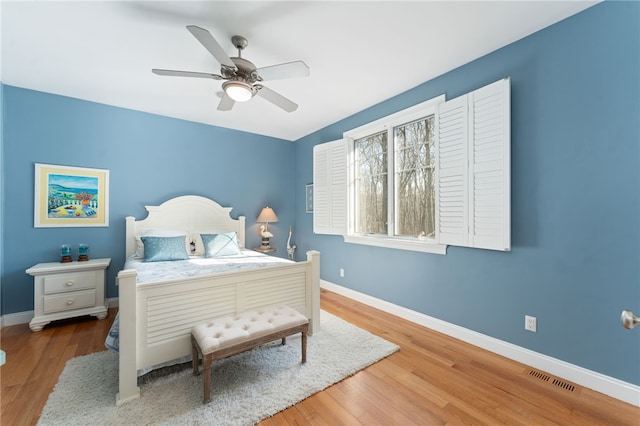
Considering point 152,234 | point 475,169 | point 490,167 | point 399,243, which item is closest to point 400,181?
point 399,243

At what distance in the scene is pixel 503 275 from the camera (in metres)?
2.32

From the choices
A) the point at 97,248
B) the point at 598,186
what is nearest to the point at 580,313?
the point at 598,186

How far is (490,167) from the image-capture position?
231 centimetres

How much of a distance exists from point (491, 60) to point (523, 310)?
2215mm

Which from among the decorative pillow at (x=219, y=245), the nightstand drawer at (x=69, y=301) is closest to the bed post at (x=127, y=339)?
the decorative pillow at (x=219, y=245)

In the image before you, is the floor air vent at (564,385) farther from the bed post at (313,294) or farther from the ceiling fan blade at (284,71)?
the ceiling fan blade at (284,71)

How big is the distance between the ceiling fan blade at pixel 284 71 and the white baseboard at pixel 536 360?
271 centimetres

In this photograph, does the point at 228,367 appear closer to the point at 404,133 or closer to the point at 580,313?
the point at 580,313

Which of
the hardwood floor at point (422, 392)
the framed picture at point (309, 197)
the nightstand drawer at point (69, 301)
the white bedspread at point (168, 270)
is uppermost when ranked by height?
the framed picture at point (309, 197)

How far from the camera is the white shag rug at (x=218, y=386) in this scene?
1606 mm

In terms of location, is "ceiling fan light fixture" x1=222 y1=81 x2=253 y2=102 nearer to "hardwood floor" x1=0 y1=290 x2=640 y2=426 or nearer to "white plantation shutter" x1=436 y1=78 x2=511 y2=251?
"white plantation shutter" x1=436 y1=78 x2=511 y2=251

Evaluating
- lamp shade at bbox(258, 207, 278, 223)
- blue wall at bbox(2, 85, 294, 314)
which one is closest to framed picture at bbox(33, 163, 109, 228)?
blue wall at bbox(2, 85, 294, 314)

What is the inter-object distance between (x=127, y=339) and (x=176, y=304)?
0.34 metres

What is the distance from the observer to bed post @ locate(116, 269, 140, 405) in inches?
67.5
